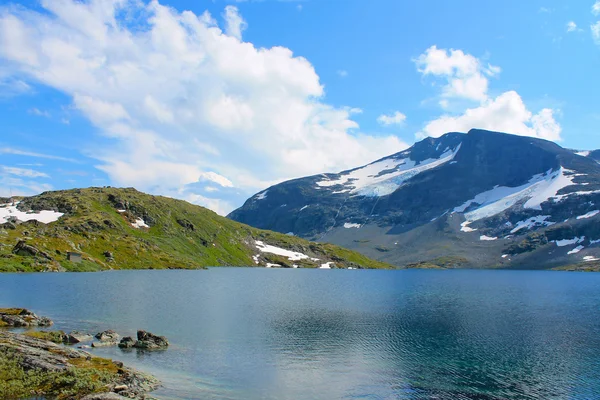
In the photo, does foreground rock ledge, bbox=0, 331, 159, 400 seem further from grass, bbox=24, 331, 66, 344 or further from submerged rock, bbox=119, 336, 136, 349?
submerged rock, bbox=119, 336, 136, 349

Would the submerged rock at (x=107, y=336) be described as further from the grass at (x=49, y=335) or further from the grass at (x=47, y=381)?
the grass at (x=47, y=381)

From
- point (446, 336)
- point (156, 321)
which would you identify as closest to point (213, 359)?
point (156, 321)

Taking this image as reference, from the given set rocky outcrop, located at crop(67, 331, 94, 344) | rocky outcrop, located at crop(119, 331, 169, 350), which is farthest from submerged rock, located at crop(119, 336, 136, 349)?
rocky outcrop, located at crop(67, 331, 94, 344)

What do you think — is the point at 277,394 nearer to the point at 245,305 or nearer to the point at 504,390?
the point at 504,390

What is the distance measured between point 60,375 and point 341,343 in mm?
39033

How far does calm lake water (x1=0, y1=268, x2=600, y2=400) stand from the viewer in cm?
4600

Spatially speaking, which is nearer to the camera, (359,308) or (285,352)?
(285,352)

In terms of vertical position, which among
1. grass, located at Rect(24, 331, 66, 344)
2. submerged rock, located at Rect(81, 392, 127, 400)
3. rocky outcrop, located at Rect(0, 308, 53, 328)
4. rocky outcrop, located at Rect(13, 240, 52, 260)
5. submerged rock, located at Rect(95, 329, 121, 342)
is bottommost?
submerged rock, located at Rect(81, 392, 127, 400)

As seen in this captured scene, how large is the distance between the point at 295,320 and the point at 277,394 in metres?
42.3

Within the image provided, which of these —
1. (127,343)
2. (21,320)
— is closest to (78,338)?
(127,343)

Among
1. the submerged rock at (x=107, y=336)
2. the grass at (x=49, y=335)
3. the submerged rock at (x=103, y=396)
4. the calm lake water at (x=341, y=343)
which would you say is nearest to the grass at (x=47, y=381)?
the submerged rock at (x=103, y=396)

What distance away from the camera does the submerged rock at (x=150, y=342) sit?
58.4 metres

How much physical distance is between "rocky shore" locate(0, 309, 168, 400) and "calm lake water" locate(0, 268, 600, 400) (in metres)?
3.30

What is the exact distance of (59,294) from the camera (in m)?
108
